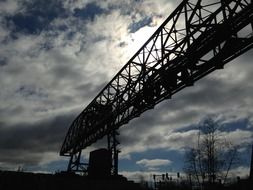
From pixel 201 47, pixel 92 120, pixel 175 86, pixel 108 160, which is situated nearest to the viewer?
pixel 201 47

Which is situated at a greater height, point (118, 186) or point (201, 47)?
point (201, 47)

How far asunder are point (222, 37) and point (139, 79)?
6.44 meters

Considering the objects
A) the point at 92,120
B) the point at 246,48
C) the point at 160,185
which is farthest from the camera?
the point at 160,185

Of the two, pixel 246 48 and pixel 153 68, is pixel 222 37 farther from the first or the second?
pixel 153 68

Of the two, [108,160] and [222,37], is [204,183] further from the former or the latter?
[222,37]

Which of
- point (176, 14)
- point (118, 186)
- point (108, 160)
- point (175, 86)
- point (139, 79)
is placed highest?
point (176, 14)

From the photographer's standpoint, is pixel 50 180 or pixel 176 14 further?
pixel 50 180

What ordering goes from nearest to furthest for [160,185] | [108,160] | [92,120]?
[108,160] < [92,120] < [160,185]

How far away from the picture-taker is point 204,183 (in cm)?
3206

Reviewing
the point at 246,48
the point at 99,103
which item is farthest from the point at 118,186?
the point at 246,48

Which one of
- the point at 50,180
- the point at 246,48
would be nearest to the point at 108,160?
the point at 50,180

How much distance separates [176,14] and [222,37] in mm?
3058

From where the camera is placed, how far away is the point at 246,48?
1227cm

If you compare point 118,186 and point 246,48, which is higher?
point 246,48
